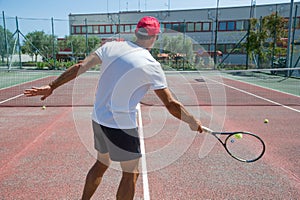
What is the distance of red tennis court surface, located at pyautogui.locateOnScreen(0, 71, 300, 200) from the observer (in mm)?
3121

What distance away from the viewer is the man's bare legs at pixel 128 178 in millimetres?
2197

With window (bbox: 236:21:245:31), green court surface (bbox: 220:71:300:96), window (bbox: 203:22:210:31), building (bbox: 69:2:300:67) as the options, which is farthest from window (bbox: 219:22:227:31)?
green court surface (bbox: 220:71:300:96)

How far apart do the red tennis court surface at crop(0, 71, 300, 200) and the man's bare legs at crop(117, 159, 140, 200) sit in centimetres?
76

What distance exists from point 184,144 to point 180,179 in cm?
150

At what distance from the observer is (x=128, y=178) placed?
2.23 metres

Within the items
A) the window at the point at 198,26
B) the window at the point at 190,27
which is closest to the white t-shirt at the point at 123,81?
the window at the point at 190,27

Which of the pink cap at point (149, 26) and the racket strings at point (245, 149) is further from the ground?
the pink cap at point (149, 26)

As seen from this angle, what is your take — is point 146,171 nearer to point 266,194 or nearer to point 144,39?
point 266,194

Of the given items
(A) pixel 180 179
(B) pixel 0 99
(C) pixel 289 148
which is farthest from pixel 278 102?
(B) pixel 0 99

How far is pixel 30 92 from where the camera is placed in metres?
2.24

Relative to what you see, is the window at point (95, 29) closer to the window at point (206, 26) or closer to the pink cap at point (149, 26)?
the window at point (206, 26)

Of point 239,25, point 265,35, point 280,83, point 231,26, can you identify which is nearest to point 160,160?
point 280,83

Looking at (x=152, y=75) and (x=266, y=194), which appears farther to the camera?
(x=266, y=194)

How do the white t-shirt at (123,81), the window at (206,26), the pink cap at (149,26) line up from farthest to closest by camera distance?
the window at (206,26), the pink cap at (149,26), the white t-shirt at (123,81)
